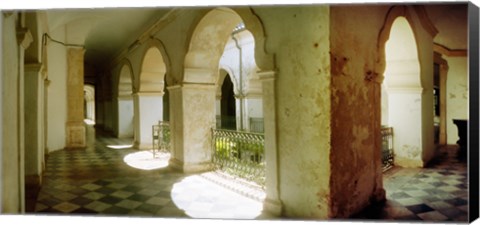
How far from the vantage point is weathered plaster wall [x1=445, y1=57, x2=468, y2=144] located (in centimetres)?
1116

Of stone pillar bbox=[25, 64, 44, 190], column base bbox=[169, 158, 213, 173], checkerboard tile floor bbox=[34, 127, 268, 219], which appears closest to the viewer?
checkerboard tile floor bbox=[34, 127, 268, 219]

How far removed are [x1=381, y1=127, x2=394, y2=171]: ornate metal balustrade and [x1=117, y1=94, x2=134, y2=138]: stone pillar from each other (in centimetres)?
1144

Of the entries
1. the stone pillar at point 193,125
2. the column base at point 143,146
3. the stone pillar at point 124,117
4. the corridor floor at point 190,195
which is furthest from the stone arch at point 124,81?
the stone pillar at point 193,125

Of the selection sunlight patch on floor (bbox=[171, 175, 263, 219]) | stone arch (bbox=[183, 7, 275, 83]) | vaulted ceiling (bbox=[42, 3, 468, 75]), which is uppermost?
vaulted ceiling (bbox=[42, 3, 468, 75])

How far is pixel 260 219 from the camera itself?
4.36 meters

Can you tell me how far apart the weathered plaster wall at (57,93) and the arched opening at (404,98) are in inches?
381

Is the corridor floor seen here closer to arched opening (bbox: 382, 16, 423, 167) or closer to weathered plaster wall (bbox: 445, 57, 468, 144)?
arched opening (bbox: 382, 16, 423, 167)

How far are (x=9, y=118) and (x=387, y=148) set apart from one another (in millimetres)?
7253

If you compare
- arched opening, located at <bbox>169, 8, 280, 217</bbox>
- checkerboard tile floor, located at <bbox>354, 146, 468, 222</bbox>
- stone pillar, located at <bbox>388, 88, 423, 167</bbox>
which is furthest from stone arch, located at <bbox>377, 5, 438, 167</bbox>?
arched opening, located at <bbox>169, 8, 280, 217</bbox>

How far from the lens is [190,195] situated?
5512 millimetres

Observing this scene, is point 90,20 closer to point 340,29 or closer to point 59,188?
point 59,188

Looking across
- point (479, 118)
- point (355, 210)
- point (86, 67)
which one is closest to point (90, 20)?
point (355, 210)

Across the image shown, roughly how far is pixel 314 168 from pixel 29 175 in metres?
5.07

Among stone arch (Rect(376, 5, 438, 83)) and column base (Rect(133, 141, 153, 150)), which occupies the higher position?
stone arch (Rect(376, 5, 438, 83))
